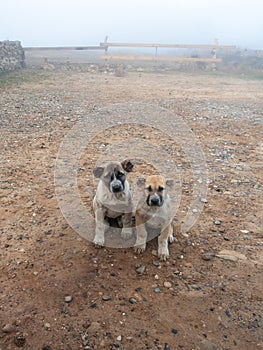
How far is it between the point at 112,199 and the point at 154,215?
0.61 metres

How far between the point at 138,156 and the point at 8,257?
4055mm

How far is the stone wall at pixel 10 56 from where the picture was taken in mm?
18625

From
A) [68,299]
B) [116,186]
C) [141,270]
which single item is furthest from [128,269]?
[116,186]

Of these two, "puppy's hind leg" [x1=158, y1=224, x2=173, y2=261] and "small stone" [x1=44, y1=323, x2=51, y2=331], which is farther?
"puppy's hind leg" [x1=158, y1=224, x2=173, y2=261]

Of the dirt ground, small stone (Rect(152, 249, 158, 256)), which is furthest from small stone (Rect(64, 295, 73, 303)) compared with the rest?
small stone (Rect(152, 249, 158, 256))

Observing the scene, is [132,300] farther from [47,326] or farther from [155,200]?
[155,200]

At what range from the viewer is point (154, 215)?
425 cm

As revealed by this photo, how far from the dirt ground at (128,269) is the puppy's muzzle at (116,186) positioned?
32.1 inches

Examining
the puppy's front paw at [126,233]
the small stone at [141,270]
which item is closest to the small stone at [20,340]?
the small stone at [141,270]

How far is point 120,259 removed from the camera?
13.7ft

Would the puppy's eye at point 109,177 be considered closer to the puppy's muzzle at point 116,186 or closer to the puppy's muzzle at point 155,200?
the puppy's muzzle at point 116,186

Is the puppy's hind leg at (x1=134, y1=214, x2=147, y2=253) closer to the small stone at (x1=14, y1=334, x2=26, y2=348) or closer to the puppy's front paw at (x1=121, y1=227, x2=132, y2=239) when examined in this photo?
the puppy's front paw at (x1=121, y1=227, x2=132, y2=239)

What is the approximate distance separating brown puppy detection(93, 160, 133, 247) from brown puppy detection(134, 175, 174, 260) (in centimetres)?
20

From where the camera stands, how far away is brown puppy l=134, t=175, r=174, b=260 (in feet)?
13.8
